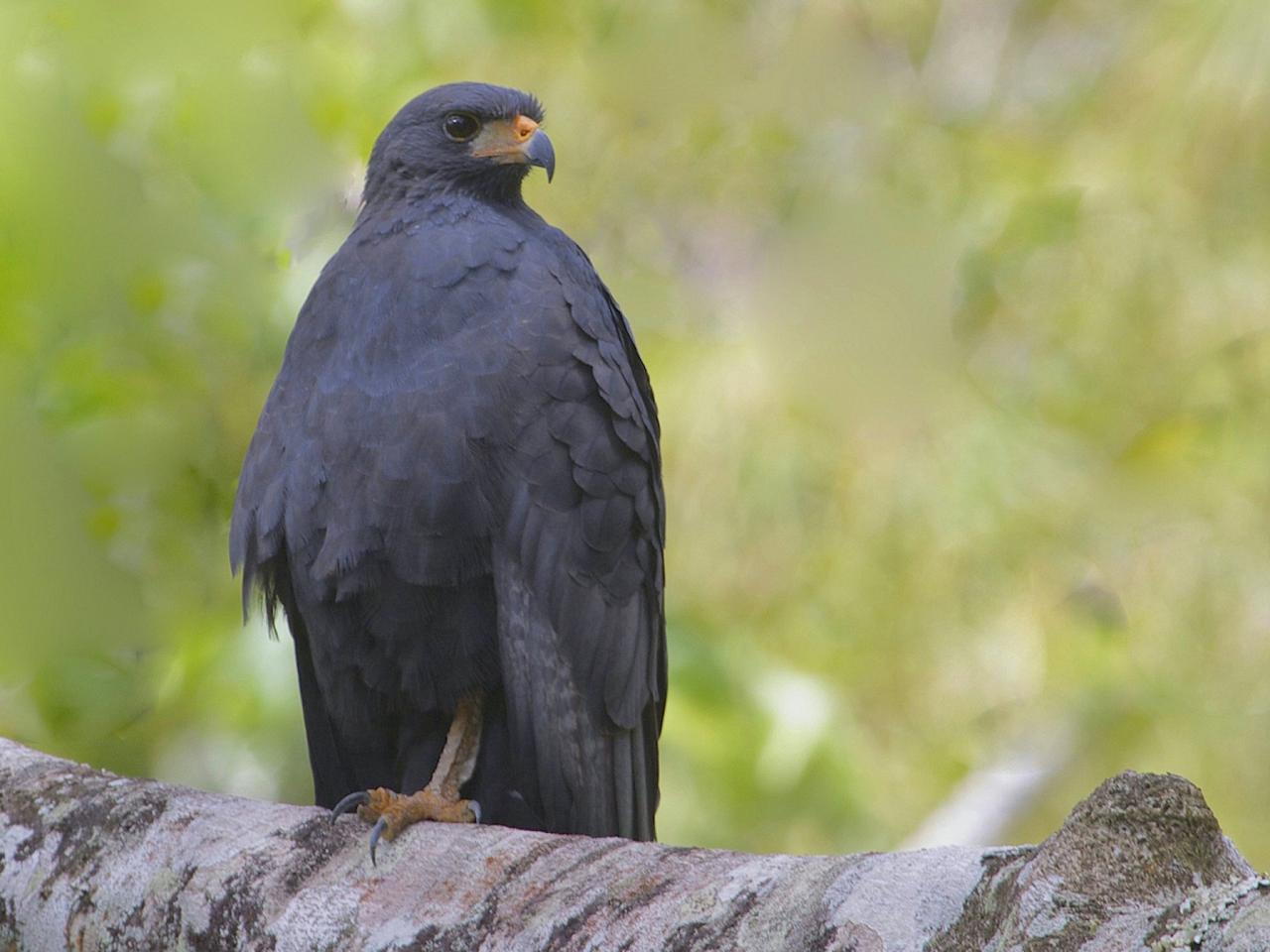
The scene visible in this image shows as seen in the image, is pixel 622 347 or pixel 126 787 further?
pixel 622 347

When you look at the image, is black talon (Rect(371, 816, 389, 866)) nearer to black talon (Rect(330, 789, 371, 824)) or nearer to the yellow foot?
the yellow foot

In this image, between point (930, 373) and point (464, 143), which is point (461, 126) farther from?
point (930, 373)

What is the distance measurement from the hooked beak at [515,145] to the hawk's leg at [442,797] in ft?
4.62

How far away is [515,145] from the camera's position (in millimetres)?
3906

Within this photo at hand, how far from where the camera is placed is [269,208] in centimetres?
489

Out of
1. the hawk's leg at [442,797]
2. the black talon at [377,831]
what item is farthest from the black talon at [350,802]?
the black talon at [377,831]

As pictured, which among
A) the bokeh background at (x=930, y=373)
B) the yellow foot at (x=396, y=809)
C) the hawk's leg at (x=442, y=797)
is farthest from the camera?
the bokeh background at (x=930, y=373)

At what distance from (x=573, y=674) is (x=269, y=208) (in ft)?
7.41

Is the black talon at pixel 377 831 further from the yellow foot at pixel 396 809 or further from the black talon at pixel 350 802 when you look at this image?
the black talon at pixel 350 802

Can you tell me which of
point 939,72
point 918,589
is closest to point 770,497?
point 918,589

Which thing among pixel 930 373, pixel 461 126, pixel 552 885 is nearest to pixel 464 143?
pixel 461 126

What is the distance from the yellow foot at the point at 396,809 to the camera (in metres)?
2.58

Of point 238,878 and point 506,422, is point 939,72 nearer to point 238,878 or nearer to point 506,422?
point 506,422

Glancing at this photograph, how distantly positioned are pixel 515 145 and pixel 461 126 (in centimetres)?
16
